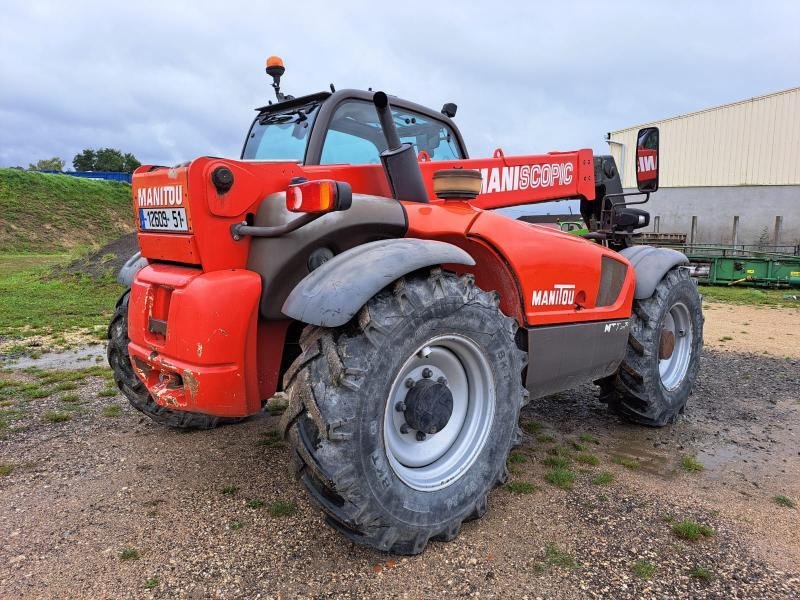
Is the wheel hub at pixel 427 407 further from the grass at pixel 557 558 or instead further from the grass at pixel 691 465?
the grass at pixel 691 465

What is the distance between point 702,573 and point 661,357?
212 centimetres

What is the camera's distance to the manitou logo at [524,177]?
3.77 metres

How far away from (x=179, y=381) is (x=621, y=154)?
29381mm

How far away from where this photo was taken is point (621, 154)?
93.5 ft

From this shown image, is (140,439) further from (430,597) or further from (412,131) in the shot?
(412,131)

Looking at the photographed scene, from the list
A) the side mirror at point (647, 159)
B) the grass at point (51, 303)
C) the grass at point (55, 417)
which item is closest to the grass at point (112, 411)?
the grass at point (55, 417)

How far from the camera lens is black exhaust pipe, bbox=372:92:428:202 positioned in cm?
297

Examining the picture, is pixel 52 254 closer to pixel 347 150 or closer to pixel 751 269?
pixel 751 269

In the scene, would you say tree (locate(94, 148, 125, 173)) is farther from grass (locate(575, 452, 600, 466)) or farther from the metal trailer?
grass (locate(575, 452, 600, 466))

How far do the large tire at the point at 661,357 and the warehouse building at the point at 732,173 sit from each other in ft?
67.9

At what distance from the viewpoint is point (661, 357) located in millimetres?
4336

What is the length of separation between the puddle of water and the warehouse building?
71.2ft

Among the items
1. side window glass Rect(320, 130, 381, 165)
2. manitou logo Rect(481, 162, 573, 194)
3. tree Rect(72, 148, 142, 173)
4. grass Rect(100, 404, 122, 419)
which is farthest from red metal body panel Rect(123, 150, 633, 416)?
Answer: tree Rect(72, 148, 142, 173)

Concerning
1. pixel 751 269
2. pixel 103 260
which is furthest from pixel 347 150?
pixel 751 269
